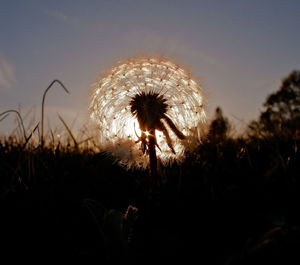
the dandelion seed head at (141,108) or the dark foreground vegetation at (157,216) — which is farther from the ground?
the dandelion seed head at (141,108)

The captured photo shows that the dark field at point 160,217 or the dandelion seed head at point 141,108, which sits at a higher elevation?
the dandelion seed head at point 141,108

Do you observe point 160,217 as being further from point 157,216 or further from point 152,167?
point 152,167

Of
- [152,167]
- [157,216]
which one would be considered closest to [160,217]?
[157,216]

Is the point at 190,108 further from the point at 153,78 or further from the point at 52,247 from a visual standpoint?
the point at 52,247

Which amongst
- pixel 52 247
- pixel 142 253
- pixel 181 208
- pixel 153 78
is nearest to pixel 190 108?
pixel 153 78

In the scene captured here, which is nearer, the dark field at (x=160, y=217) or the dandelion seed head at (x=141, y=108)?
the dark field at (x=160, y=217)

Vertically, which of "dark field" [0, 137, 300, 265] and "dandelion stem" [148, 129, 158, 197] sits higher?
"dandelion stem" [148, 129, 158, 197]

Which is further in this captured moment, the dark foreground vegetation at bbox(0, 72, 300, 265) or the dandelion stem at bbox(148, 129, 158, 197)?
the dandelion stem at bbox(148, 129, 158, 197)
